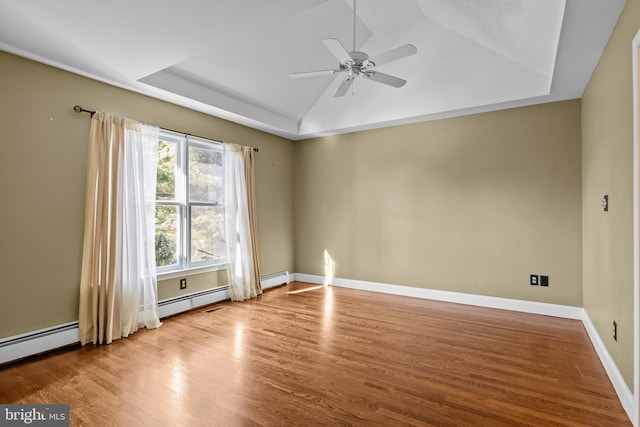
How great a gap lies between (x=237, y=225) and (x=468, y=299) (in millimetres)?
3324

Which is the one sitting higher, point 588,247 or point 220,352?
point 588,247

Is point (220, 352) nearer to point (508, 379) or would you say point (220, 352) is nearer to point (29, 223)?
point (29, 223)

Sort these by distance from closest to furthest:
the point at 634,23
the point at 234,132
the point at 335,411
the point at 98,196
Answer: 1. the point at 634,23
2. the point at 335,411
3. the point at 98,196
4. the point at 234,132

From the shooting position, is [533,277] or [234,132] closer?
[533,277]

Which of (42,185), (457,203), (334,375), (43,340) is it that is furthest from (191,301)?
(457,203)

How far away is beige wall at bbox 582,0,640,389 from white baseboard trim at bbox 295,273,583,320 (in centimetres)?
50

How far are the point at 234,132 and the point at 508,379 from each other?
433 cm

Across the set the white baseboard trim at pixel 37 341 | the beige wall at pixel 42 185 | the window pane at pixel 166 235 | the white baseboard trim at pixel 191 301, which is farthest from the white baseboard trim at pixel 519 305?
the beige wall at pixel 42 185

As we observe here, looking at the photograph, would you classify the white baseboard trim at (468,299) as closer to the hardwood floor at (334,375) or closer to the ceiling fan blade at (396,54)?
the hardwood floor at (334,375)

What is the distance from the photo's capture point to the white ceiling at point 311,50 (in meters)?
2.38

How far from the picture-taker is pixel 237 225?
472cm

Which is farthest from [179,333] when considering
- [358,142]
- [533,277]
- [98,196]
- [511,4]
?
[511,4]

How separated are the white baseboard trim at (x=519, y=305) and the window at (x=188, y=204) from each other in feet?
6.51

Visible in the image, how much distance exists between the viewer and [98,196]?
10.5 ft
